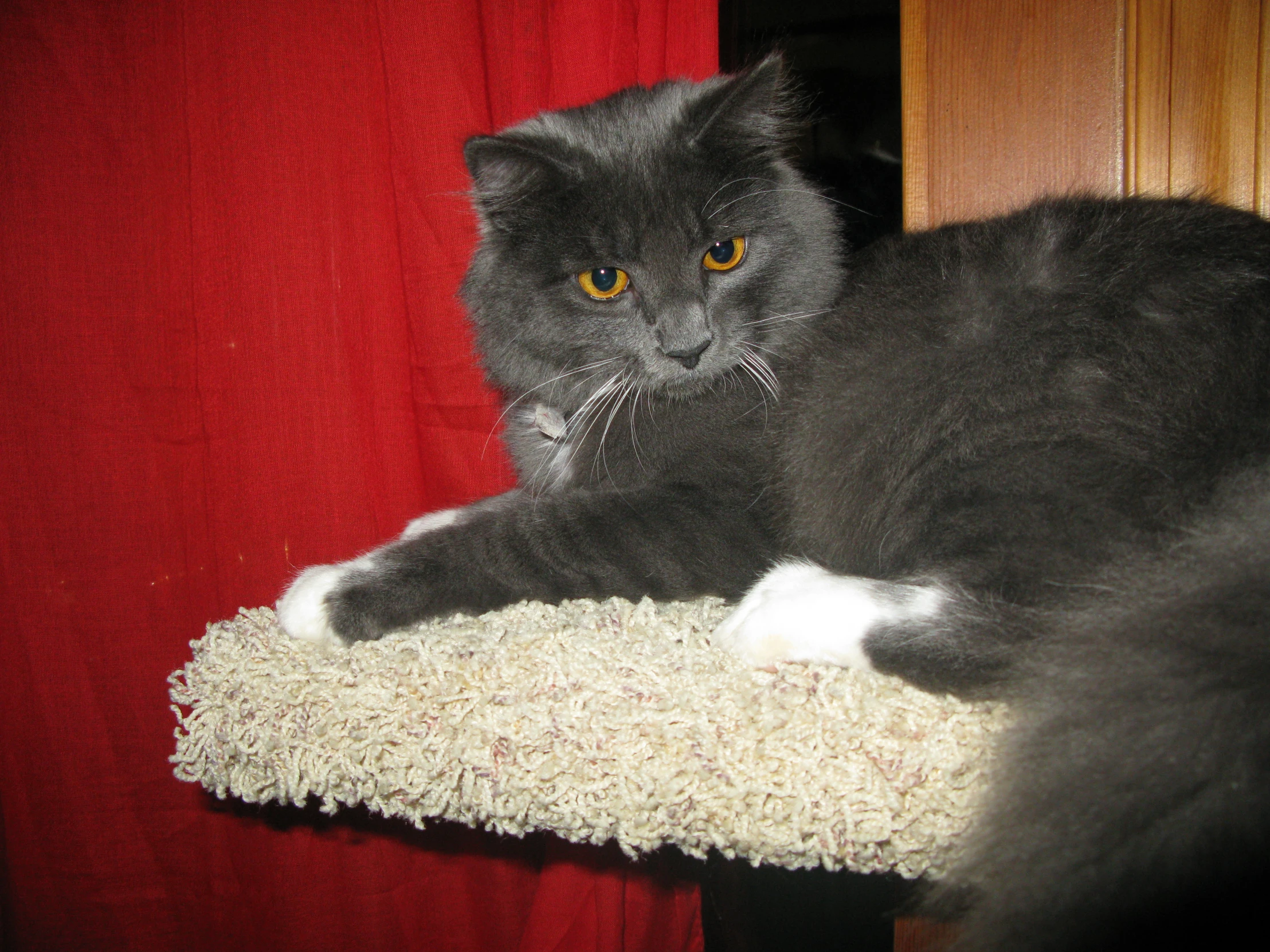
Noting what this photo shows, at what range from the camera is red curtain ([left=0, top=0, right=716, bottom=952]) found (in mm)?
1320

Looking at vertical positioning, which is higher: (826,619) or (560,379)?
(560,379)

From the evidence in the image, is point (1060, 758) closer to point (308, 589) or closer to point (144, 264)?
point (308, 589)

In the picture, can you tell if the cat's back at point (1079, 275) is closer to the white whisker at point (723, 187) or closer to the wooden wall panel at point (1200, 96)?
the white whisker at point (723, 187)

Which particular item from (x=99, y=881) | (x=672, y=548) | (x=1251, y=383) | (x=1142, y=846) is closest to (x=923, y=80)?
(x=1251, y=383)

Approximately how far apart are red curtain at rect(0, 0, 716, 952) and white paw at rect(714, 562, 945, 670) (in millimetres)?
800

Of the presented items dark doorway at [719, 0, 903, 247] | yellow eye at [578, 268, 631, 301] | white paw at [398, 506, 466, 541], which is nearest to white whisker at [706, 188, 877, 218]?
yellow eye at [578, 268, 631, 301]

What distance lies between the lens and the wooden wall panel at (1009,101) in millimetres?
1373

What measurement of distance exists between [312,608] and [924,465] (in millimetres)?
768

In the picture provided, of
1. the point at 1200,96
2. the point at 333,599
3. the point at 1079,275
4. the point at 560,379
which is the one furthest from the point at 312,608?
the point at 1200,96

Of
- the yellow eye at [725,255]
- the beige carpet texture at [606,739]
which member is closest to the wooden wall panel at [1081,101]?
the yellow eye at [725,255]

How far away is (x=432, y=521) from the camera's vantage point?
1260mm

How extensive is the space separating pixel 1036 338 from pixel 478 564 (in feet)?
2.40

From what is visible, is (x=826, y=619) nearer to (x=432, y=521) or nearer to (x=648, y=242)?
(x=648, y=242)

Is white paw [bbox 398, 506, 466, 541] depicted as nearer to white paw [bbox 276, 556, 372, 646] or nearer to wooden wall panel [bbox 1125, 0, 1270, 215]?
white paw [bbox 276, 556, 372, 646]
